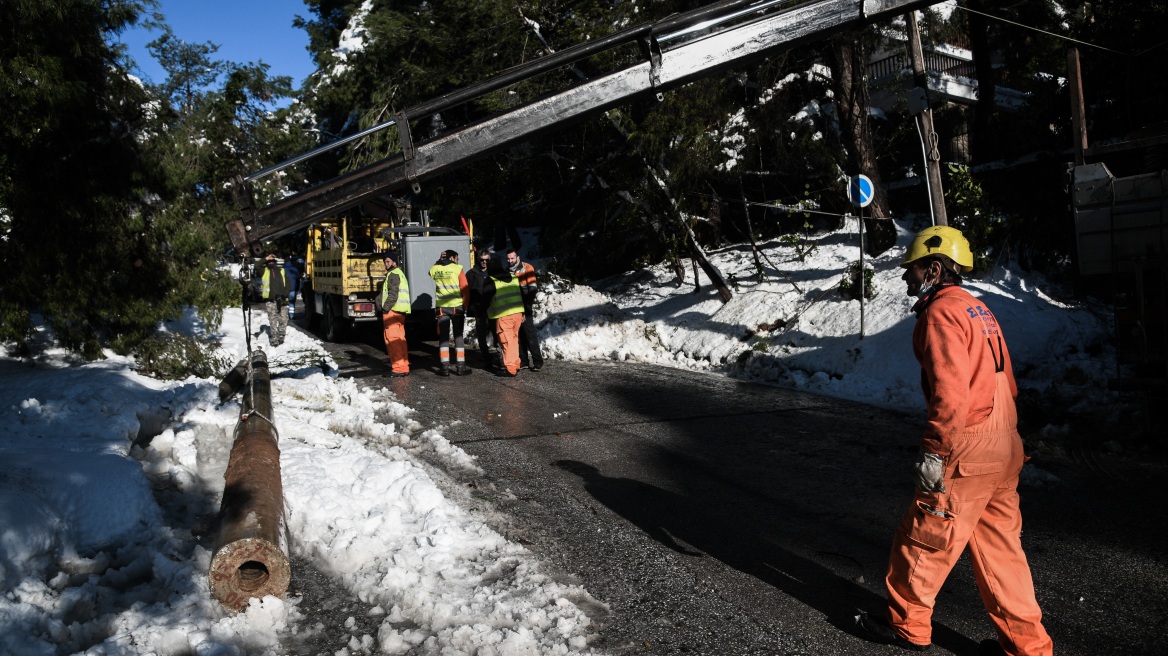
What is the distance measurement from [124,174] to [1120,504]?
1064cm

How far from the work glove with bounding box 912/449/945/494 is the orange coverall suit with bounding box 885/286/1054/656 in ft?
0.09

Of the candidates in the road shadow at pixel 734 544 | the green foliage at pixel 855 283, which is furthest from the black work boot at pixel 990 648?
the green foliage at pixel 855 283

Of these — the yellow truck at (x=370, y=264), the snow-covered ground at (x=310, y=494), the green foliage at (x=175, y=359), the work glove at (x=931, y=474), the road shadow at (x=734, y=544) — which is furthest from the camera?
the yellow truck at (x=370, y=264)

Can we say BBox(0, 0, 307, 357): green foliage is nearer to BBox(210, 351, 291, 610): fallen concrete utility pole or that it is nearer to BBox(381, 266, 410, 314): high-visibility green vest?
BBox(381, 266, 410, 314): high-visibility green vest

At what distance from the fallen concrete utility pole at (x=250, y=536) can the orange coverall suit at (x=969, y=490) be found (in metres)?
3.00

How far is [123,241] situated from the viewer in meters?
10.6

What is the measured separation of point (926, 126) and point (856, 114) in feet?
12.1

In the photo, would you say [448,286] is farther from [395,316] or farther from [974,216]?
[974,216]

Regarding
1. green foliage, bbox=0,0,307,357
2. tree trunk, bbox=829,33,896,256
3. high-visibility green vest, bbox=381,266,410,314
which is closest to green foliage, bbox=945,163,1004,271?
tree trunk, bbox=829,33,896,256

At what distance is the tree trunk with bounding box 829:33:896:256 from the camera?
586 inches

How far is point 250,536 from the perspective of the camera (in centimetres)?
430

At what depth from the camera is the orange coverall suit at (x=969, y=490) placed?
3688mm

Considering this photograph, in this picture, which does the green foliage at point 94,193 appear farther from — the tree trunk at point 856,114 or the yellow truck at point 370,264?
the tree trunk at point 856,114

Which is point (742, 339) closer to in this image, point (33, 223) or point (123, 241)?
point (123, 241)
